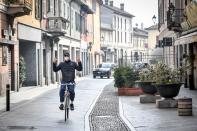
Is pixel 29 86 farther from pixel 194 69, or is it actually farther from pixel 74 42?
pixel 74 42

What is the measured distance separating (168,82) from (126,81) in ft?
29.1

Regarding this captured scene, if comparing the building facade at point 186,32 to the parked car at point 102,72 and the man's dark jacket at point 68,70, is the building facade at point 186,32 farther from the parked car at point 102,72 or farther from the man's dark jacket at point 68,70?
the parked car at point 102,72

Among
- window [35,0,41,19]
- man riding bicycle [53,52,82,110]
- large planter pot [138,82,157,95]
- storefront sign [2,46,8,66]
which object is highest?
window [35,0,41,19]

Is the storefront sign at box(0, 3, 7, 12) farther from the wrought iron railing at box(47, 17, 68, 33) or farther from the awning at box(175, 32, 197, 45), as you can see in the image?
the wrought iron railing at box(47, 17, 68, 33)

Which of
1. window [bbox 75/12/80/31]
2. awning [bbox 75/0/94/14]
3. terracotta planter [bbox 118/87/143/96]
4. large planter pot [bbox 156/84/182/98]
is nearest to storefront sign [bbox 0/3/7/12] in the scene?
terracotta planter [bbox 118/87/143/96]

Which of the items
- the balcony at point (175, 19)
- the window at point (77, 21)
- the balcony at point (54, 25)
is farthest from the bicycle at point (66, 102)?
the window at point (77, 21)

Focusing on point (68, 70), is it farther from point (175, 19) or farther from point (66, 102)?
point (175, 19)

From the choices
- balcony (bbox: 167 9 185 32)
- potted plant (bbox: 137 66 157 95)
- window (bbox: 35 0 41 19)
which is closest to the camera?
potted plant (bbox: 137 66 157 95)

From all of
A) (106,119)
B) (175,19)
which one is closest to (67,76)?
(106,119)

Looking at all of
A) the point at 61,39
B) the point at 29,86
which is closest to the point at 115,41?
the point at 61,39

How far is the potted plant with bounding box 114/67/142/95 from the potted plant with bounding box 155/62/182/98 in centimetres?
819

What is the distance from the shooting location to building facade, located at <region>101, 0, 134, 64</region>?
92.4m

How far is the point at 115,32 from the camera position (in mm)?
99875

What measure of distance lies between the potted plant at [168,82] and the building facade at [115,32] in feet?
228
